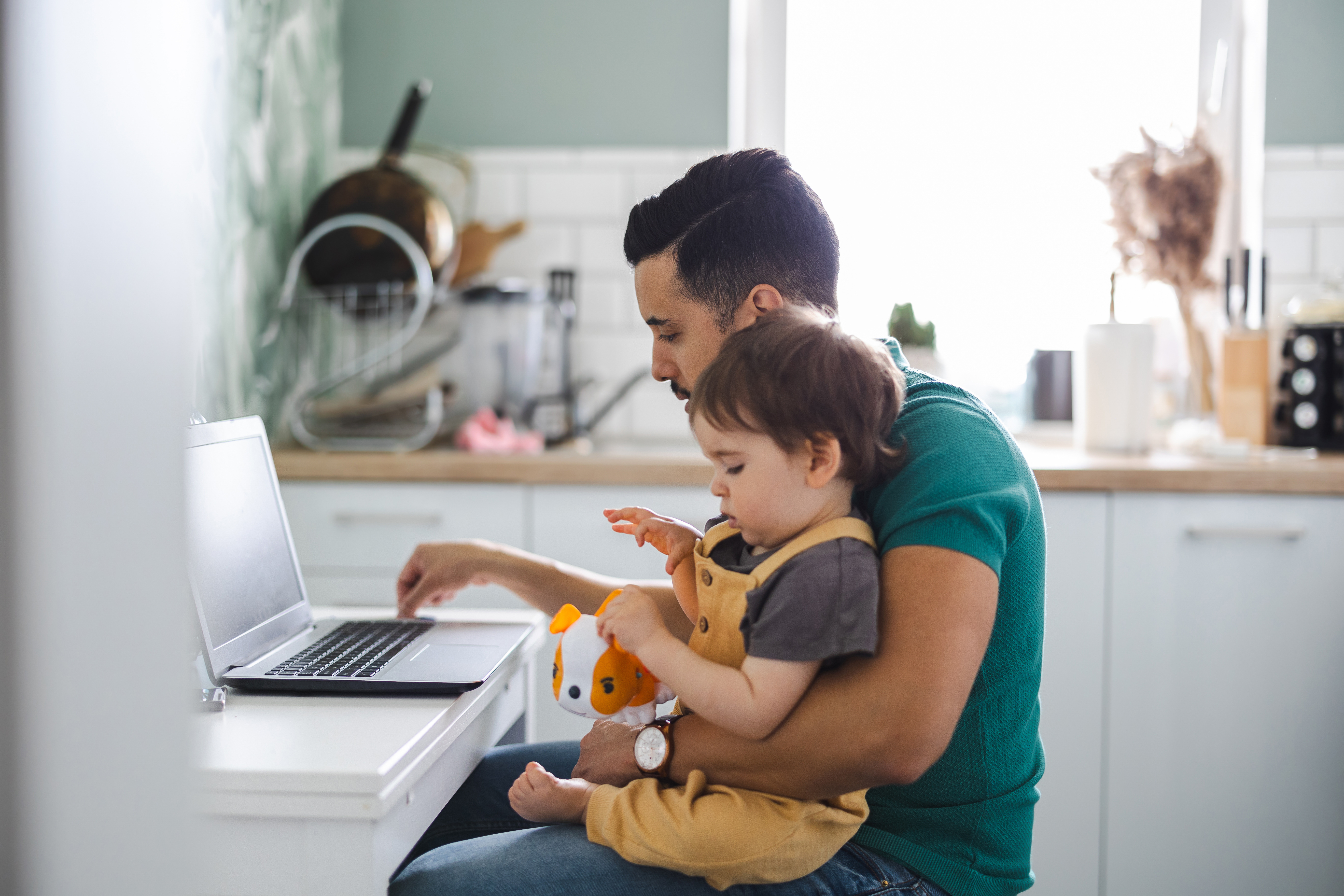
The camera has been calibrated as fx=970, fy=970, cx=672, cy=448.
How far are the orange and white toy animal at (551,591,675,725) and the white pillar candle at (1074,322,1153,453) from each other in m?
1.45

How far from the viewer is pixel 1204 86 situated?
226 cm

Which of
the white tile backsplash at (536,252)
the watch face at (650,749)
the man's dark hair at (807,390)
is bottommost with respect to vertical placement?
the watch face at (650,749)

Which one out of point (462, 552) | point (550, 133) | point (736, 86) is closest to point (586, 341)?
point (550, 133)

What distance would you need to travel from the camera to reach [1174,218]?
6.92 feet

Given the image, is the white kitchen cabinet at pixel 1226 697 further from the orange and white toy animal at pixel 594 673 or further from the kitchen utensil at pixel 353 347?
the kitchen utensil at pixel 353 347

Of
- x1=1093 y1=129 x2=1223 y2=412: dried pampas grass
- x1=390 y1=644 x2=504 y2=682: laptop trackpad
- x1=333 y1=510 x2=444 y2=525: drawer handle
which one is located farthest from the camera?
x1=1093 y1=129 x2=1223 y2=412: dried pampas grass

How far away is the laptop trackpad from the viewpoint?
938 millimetres

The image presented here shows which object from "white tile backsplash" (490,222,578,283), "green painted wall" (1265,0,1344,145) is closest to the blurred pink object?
"white tile backsplash" (490,222,578,283)

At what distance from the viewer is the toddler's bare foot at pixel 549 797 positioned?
879 mm

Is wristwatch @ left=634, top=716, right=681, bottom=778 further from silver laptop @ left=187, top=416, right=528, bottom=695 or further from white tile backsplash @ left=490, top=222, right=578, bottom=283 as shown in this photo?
white tile backsplash @ left=490, top=222, right=578, bottom=283

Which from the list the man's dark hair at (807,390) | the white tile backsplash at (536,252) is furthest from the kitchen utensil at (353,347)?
the man's dark hair at (807,390)

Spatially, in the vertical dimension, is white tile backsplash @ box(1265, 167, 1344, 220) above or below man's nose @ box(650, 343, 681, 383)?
above

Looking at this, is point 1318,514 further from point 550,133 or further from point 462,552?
point 550,133

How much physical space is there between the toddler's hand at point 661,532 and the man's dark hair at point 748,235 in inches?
8.2
